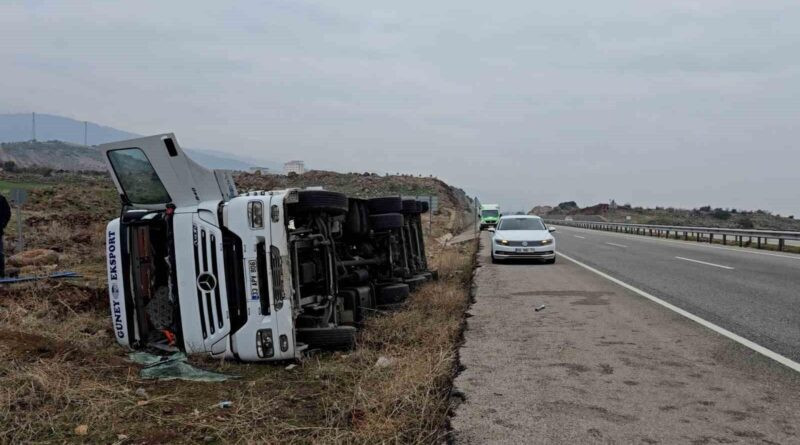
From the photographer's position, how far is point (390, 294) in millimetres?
8719

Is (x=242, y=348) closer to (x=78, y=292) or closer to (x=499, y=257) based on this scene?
(x=78, y=292)

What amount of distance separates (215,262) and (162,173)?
1.20m

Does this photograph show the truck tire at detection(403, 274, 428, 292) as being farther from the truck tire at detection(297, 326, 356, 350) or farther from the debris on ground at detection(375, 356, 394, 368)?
the debris on ground at detection(375, 356, 394, 368)

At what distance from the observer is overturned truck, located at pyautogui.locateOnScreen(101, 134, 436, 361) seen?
5727 millimetres

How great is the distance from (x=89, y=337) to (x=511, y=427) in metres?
5.10

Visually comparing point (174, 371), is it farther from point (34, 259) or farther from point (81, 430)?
point (34, 259)

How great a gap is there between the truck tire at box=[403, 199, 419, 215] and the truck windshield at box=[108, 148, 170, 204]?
16.4 ft

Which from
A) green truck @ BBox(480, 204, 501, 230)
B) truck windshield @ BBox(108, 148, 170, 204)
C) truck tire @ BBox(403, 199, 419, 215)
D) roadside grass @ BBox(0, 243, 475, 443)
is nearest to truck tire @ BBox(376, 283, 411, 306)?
roadside grass @ BBox(0, 243, 475, 443)

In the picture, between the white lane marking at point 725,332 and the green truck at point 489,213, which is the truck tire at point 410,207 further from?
the green truck at point 489,213

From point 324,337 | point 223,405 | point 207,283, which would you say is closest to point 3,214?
point 207,283

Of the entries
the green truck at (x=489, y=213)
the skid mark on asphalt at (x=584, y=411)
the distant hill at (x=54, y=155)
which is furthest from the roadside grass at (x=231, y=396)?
the distant hill at (x=54, y=155)

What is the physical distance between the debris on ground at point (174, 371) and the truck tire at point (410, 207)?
17.8 feet

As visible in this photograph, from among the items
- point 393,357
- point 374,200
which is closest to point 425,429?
point 393,357

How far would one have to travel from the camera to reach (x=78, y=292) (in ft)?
29.2
